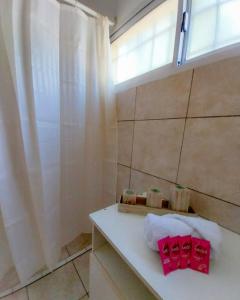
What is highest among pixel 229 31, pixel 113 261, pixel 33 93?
pixel 229 31

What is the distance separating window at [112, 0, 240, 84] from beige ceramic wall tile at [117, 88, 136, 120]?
5.9 inches

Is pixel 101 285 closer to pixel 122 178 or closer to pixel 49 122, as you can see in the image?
pixel 122 178

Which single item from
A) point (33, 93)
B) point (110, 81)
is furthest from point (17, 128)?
point (110, 81)

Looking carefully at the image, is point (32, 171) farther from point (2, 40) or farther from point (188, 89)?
point (188, 89)

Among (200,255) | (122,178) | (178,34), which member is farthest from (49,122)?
(200,255)

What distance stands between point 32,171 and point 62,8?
39.6 inches

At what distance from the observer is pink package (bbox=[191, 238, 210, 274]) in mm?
469

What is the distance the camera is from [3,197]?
0.90m

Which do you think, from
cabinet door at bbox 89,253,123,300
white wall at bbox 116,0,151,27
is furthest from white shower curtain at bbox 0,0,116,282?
cabinet door at bbox 89,253,123,300

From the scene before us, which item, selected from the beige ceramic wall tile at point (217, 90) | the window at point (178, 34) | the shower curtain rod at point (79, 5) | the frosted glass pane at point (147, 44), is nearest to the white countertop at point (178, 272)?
the beige ceramic wall tile at point (217, 90)

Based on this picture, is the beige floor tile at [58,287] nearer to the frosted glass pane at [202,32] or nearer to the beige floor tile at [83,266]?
the beige floor tile at [83,266]

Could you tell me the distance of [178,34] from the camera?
820mm

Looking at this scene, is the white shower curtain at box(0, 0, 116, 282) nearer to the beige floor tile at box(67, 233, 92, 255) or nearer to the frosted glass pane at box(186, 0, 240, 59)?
the beige floor tile at box(67, 233, 92, 255)

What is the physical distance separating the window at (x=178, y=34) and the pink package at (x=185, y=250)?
792 mm
